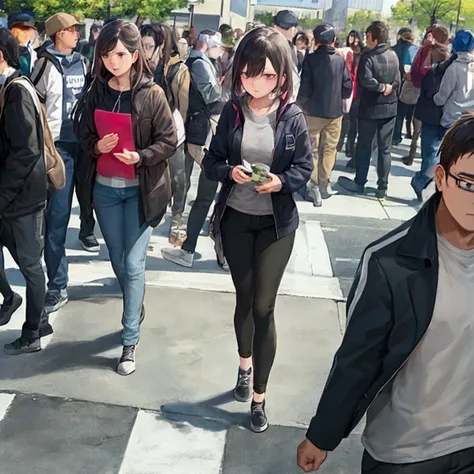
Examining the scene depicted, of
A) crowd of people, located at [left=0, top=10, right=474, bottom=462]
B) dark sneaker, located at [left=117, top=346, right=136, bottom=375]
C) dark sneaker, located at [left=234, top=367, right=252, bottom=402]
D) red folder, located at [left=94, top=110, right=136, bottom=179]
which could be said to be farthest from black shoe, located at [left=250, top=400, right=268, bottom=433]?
red folder, located at [left=94, top=110, right=136, bottom=179]

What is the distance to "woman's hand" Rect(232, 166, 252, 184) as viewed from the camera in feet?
10.8

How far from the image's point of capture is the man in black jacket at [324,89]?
802cm

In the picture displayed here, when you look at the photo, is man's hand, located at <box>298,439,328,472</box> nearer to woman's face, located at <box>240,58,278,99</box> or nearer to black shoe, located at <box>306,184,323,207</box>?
woman's face, located at <box>240,58,278,99</box>

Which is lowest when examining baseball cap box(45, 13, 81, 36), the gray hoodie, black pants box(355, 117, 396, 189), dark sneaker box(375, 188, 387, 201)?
dark sneaker box(375, 188, 387, 201)

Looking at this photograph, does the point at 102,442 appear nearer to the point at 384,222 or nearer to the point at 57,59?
the point at 57,59

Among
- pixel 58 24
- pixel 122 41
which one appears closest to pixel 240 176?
pixel 122 41

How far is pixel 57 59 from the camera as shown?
481cm

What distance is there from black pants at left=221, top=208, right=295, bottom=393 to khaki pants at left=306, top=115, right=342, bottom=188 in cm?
482

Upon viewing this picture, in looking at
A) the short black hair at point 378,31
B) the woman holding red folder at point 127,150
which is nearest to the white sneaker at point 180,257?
the woman holding red folder at point 127,150

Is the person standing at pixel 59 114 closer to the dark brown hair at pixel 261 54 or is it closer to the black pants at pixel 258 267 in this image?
the black pants at pixel 258 267

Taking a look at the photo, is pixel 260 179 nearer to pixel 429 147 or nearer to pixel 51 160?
pixel 51 160

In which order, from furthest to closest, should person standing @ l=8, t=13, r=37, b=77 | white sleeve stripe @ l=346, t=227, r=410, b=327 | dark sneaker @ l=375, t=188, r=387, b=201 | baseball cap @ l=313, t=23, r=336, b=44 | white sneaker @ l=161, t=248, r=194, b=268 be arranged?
dark sneaker @ l=375, t=188, r=387, b=201 → baseball cap @ l=313, t=23, r=336, b=44 → person standing @ l=8, t=13, r=37, b=77 → white sneaker @ l=161, t=248, r=194, b=268 → white sleeve stripe @ l=346, t=227, r=410, b=327

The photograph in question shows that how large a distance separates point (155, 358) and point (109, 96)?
1.59m

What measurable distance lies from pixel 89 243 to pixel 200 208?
1.08m
